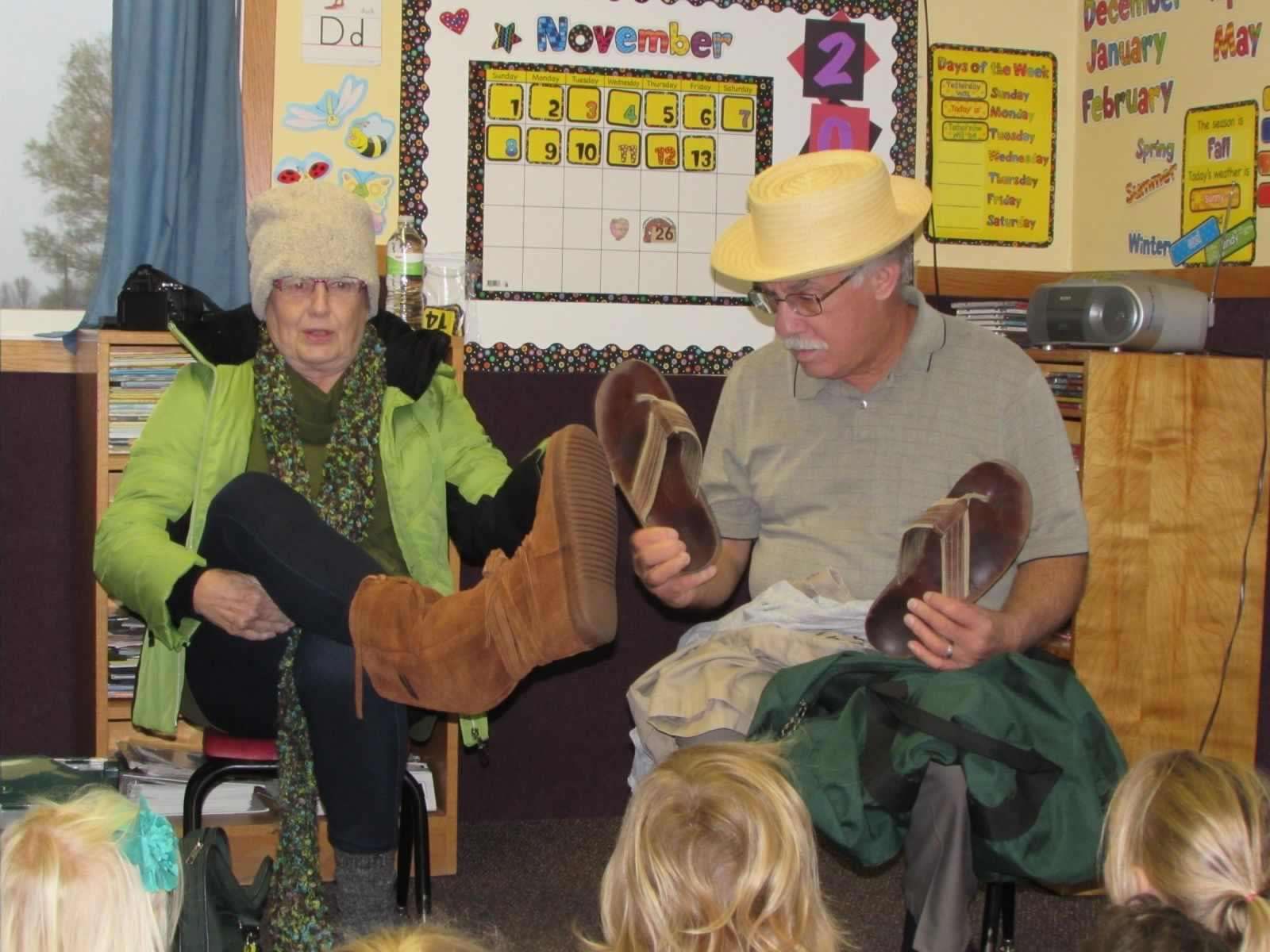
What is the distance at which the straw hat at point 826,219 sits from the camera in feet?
7.66

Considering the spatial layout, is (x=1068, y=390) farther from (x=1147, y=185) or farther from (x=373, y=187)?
(x=373, y=187)

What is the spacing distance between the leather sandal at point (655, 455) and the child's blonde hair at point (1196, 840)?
0.85 m

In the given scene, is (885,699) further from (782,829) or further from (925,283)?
(925,283)

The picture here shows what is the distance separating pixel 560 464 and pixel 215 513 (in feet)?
1.71

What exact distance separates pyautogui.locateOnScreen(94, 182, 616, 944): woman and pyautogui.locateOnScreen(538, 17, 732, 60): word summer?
1.00 meters

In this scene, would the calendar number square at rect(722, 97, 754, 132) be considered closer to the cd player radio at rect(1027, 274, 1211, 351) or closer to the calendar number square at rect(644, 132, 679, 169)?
the calendar number square at rect(644, 132, 679, 169)

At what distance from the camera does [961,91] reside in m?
3.58

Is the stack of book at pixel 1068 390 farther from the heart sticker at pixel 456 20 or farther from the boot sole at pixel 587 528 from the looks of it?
the heart sticker at pixel 456 20

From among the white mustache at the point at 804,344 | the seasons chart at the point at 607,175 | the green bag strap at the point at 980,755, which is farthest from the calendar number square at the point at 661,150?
the green bag strap at the point at 980,755

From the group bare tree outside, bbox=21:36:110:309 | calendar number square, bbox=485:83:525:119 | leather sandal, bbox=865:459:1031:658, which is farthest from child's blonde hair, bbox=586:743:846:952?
bare tree outside, bbox=21:36:110:309

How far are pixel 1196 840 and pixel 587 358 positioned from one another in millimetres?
2134

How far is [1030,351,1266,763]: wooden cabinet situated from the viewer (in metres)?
2.82

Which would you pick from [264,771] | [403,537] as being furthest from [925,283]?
[264,771]

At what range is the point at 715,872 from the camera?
1.45 metres
